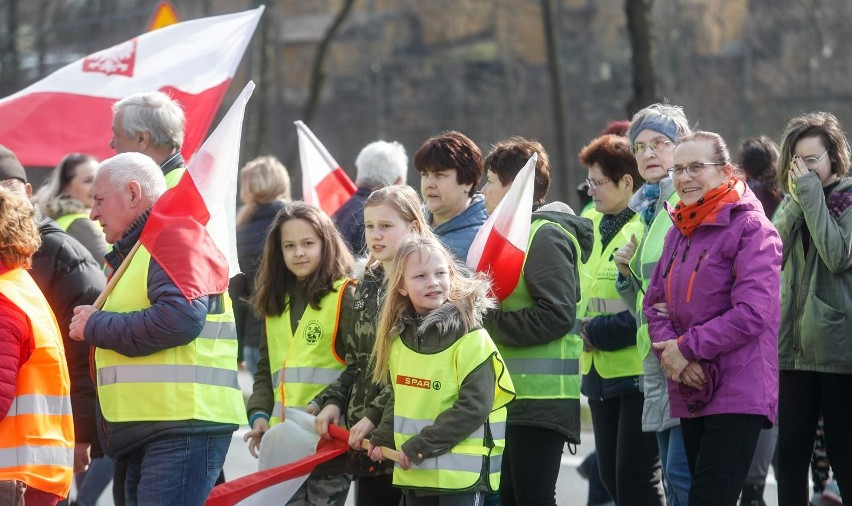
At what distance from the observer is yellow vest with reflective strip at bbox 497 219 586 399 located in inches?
217

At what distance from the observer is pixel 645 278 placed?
565 cm

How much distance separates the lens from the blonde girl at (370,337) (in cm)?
524

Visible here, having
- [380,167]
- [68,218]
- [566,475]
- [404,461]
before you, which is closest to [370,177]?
[380,167]

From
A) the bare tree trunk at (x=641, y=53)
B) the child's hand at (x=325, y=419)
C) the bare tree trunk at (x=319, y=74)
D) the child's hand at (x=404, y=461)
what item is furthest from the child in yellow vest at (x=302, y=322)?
the bare tree trunk at (x=319, y=74)

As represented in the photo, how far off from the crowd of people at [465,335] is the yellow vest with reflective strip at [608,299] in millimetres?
12

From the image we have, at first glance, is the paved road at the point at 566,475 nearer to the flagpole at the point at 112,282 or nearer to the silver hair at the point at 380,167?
the silver hair at the point at 380,167

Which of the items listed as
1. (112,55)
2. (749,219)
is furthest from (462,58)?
(749,219)

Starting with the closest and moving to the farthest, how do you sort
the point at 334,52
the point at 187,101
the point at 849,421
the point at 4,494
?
the point at 4,494
the point at 849,421
the point at 187,101
the point at 334,52

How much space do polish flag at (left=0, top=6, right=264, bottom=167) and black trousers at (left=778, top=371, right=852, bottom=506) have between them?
11.4 ft

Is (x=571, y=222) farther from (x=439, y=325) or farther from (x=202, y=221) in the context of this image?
(x=202, y=221)

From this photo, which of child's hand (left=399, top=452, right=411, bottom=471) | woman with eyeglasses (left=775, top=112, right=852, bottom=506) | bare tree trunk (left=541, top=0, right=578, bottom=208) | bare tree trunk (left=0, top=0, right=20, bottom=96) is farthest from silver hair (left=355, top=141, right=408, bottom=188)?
bare tree trunk (left=0, top=0, right=20, bottom=96)

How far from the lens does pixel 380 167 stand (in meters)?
7.42

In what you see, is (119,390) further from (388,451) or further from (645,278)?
(645,278)

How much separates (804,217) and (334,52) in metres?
35.8
